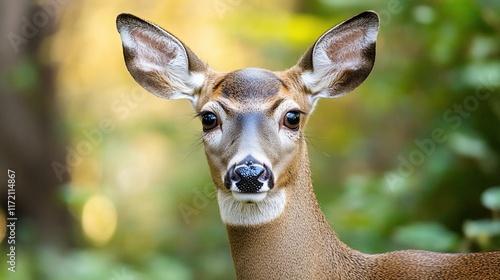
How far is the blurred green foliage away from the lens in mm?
7348

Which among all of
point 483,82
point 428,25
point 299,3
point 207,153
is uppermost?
point 299,3

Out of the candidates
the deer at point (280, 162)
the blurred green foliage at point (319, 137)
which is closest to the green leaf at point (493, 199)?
the blurred green foliage at point (319, 137)

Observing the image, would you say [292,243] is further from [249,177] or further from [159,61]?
[159,61]

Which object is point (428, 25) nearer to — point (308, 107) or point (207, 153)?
point (308, 107)

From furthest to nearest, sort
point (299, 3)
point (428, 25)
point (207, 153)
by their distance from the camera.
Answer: point (299, 3), point (428, 25), point (207, 153)

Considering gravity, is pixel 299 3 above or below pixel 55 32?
above

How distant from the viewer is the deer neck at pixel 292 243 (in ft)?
14.9

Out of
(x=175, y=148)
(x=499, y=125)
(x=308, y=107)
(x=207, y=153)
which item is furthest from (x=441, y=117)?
(x=175, y=148)

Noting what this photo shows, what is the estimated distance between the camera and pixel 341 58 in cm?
507

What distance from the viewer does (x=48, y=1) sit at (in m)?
11.7

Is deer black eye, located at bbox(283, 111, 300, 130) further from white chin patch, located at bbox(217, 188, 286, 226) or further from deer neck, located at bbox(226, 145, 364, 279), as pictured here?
white chin patch, located at bbox(217, 188, 286, 226)

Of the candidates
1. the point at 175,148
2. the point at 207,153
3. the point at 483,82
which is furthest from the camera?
the point at 175,148

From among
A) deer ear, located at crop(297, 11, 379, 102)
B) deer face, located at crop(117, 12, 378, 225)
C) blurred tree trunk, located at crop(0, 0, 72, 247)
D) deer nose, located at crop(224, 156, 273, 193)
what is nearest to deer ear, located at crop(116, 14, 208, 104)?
deer face, located at crop(117, 12, 378, 225)

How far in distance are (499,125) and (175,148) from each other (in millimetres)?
→ 7659
